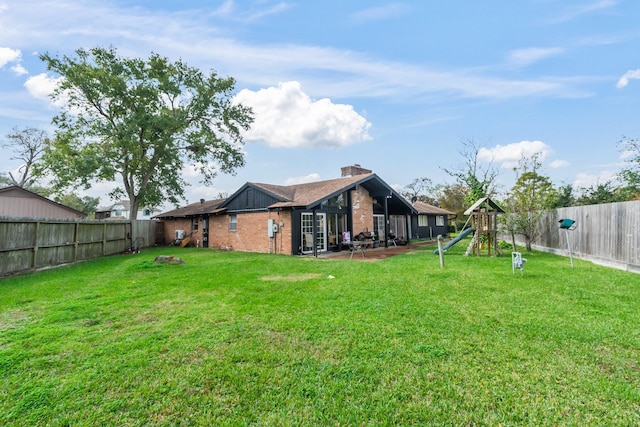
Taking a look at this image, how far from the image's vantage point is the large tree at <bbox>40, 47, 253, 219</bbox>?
1950 centimetres

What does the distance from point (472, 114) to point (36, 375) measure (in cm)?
1790

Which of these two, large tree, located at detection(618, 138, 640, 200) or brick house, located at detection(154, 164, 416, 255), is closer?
brick house, located at detection(154, 164, 416, 255)

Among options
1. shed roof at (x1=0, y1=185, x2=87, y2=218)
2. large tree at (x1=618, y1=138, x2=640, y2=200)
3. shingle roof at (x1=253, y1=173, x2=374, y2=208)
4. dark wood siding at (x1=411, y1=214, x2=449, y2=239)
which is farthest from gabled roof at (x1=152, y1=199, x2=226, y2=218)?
large tree at (x1=618, y1=138, x2=640, y2=200)

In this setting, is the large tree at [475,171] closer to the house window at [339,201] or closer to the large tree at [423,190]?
the large tree at [423,190]

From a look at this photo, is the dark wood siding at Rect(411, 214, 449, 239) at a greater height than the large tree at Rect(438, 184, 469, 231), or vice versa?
the large tree at Rect(438, 184, 469, 231)

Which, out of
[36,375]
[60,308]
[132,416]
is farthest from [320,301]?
[60,308]

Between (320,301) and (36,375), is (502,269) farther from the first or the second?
(36,375)

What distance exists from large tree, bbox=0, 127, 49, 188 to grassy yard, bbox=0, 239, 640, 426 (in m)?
31.9

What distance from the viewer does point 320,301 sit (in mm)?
5676

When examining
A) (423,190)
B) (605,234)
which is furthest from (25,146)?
(423,190)

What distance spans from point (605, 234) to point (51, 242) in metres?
18.7

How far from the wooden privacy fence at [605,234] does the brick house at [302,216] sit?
830 centimetres

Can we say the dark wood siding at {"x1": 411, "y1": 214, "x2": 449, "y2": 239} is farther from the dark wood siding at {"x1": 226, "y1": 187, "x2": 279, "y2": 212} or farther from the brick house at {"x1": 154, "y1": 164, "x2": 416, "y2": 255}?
the dark wood siding at {"x1": 226, "y1": 187, "x2": 279, "y2": 212}

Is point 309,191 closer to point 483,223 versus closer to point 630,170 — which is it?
point 483,223
